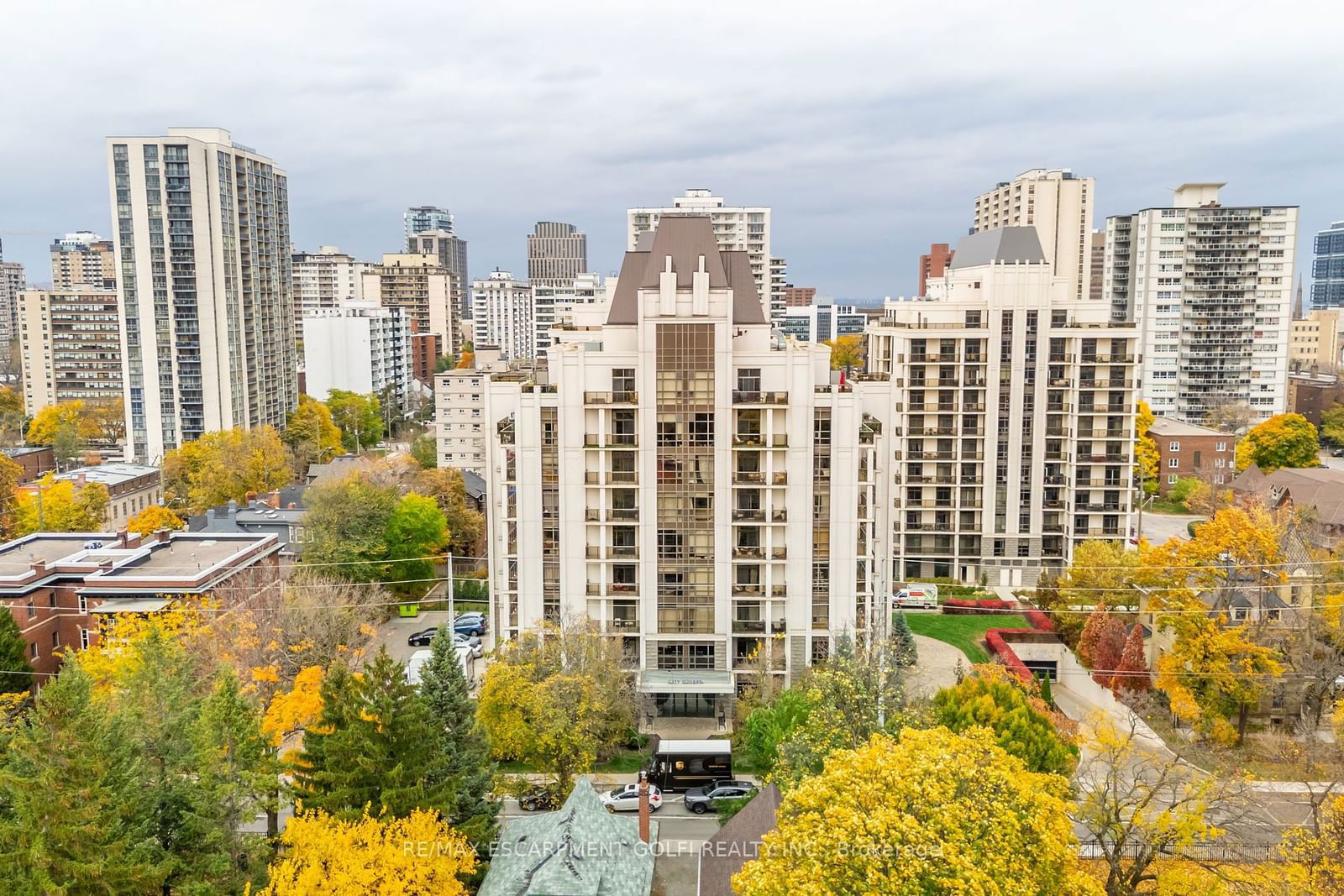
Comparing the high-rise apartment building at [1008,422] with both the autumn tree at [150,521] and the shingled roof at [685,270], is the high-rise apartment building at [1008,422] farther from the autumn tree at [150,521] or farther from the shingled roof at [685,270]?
the autumn tree at [150,521]

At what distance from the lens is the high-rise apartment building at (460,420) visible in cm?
8456

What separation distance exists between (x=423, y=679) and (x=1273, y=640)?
35008mm

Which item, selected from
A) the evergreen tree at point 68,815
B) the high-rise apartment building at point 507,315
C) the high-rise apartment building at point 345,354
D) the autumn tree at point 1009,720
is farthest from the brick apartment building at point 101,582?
the high-rise apartment building at point 507,315

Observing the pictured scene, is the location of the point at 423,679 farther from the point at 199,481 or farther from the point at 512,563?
the point at 199,481

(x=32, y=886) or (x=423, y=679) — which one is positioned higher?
(x=423, y=679)

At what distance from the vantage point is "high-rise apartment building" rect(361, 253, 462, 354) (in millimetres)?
187375

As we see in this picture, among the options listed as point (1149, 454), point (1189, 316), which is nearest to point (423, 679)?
point (1149, 454)

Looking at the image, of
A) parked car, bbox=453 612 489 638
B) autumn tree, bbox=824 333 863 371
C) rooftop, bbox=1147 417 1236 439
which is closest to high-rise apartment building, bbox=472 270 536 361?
autumn tree, bbox=824 333 863 371

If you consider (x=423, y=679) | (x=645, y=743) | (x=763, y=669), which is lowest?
(x=645, y=743)

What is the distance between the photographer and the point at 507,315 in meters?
179

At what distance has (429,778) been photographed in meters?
28.3

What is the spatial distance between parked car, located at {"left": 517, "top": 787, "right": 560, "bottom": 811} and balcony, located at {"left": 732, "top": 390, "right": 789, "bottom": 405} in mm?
17437

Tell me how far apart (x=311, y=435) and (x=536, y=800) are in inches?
2807

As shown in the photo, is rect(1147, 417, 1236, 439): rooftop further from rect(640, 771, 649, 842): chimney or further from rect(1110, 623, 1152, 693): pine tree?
rect(640, 771, 649, 842): chimney
